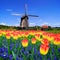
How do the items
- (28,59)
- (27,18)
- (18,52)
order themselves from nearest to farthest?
(28,59) → (18,52) → (27,18)

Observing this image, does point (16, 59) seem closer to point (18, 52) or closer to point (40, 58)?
point (40, 58)

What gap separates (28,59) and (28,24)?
43.2m

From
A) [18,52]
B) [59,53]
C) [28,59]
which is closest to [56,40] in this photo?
[59,53]

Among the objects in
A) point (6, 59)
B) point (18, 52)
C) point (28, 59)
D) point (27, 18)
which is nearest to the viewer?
point (28, 59)

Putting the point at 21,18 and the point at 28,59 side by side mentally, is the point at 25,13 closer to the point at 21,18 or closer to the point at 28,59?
the point at 21,18

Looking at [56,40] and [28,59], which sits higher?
[56,40]

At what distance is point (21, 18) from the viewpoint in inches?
1909

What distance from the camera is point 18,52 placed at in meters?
4.91

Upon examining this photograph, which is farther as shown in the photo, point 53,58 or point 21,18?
point 21,18

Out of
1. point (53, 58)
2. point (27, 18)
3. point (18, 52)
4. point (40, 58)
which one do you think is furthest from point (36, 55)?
point (27, 18)

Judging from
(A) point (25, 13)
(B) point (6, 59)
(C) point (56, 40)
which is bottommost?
(B) point (6, 59)

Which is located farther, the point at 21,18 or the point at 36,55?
the point at 21,18

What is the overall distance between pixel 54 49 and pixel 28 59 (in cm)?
69

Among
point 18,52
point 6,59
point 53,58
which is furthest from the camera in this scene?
point 18,52
